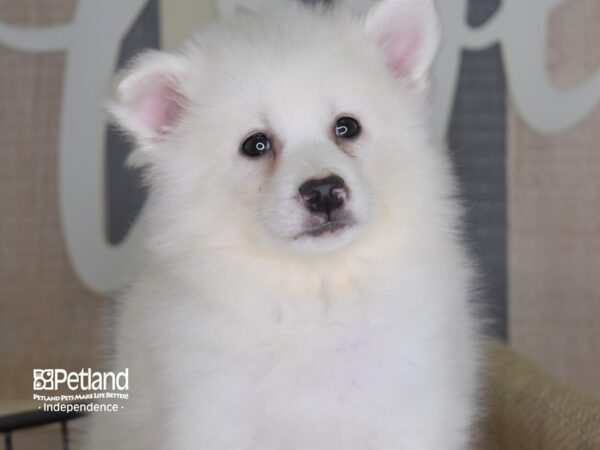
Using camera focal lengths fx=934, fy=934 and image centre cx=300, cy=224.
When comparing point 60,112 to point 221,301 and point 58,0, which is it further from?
point 221,301

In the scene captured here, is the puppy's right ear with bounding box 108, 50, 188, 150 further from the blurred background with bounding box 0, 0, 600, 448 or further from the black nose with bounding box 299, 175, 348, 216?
the blurred background with bounding box 0, 0, 600, 448

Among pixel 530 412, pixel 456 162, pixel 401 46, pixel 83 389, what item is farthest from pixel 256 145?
pixel 456 162

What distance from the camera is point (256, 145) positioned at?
1.88 m

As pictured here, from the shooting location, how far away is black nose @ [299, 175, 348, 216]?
5.64ft

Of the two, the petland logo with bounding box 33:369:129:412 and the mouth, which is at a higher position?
the mouth

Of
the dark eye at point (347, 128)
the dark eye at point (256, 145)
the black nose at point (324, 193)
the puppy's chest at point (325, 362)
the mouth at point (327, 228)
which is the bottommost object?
the puppy's chest at point (325, 362)

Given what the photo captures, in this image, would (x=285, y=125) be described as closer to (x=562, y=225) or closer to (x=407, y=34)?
(x=407, y=34)

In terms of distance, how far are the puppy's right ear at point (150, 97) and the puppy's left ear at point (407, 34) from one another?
16.9 inches

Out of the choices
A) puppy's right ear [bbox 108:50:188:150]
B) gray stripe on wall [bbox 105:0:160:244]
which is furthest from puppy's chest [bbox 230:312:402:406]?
gray stripe on wall [bbox 105:0:160:244]

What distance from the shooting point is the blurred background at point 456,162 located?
3.06 metres

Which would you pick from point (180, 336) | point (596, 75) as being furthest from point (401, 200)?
point (596, 75)

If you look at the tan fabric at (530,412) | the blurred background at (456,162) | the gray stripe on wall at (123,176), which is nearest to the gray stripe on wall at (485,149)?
the blurred background at (456,162)

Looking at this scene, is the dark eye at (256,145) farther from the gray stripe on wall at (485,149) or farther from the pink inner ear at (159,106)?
the gray stripe on wall at (485,149)

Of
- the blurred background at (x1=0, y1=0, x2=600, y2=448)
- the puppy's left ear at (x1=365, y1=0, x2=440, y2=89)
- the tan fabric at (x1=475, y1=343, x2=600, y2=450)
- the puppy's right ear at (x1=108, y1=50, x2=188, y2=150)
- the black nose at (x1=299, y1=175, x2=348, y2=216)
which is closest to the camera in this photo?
the black nose at (x1=299, y1=175, x2=348, y2=216)
